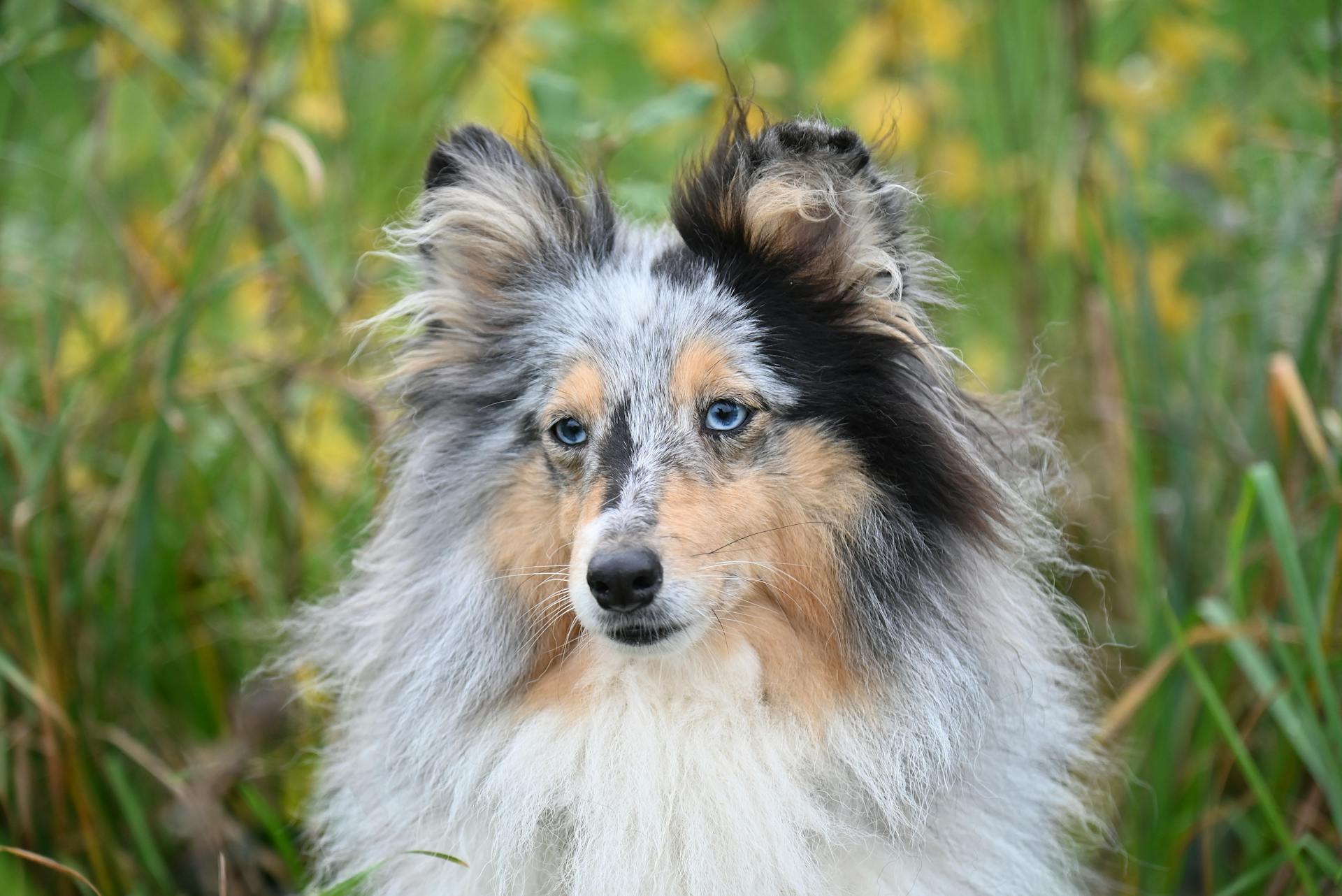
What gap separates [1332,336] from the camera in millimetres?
3869

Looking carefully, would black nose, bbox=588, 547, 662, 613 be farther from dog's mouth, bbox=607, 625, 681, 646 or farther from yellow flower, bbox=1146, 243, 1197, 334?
yellow flower, bbox=1146, 243, 1197, 334

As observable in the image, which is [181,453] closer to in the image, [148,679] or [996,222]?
[148,679]

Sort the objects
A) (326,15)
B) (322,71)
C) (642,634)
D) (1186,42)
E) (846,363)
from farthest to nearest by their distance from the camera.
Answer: (1186,42) < (322,71) < (326,15) < (846,363) < (642,634)

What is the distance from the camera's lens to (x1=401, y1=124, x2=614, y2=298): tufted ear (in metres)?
3.14

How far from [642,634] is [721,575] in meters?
0.21

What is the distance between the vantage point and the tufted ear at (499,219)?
314 centimetres

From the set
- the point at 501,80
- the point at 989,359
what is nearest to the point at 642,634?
the point at 501,80

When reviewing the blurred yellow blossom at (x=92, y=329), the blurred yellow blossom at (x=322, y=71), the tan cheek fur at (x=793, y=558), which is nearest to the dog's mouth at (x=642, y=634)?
the tan cheek fur at (x=793, y=558)

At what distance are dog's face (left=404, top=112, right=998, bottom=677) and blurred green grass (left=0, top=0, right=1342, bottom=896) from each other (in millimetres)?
349

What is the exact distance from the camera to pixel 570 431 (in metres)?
3.00

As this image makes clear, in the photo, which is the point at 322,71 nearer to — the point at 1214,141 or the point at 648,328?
the point at 648,328

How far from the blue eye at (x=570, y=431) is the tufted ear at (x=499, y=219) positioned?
429 mm

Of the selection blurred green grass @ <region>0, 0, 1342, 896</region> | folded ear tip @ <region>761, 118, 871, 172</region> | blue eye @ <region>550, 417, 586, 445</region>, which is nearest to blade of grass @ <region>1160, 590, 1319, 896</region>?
blurred green grass @ <region>0, 0, 1342, 896</region>

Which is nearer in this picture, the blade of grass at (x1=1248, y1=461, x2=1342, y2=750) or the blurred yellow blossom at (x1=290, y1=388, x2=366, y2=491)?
the blade of grass at (x1=1248, y1=461, x2=1342, y2=750)
